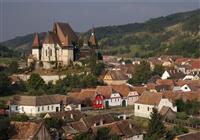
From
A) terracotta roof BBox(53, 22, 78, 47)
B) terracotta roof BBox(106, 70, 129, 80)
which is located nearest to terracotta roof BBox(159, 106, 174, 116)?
terracotta roof BBox(106, 70, 129, 80)

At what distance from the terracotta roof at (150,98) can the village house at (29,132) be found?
15796 mm

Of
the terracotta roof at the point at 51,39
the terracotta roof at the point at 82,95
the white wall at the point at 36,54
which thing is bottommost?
the terracotta roof at the point at 82,95

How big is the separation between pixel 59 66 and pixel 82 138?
1273 inches

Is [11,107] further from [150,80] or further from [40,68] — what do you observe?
[150,80]

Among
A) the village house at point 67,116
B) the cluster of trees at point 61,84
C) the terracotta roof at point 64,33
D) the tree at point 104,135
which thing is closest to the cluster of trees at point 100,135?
the tree at point 104,135

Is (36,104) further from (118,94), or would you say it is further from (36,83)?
(118,94)

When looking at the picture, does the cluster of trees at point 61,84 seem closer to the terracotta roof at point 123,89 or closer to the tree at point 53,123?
the terracotta roof at point 123,89

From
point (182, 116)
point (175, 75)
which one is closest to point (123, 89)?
point (182, 116)

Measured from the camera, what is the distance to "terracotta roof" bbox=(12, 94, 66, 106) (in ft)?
157

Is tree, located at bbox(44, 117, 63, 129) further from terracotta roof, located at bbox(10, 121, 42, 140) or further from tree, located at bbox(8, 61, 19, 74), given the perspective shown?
tree, located at bbox(8, 61, 19, 74)

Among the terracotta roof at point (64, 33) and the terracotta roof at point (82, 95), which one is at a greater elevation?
the terracotta roof at point (64, 33)

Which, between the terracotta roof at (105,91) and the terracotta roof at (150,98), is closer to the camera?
the terracotta roof at (150,98)

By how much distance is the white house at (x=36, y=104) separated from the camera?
4775 cm

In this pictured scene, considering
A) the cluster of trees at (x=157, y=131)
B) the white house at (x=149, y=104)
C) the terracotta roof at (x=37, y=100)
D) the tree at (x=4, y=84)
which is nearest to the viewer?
the cluster of trees at (x=157, y=131)
